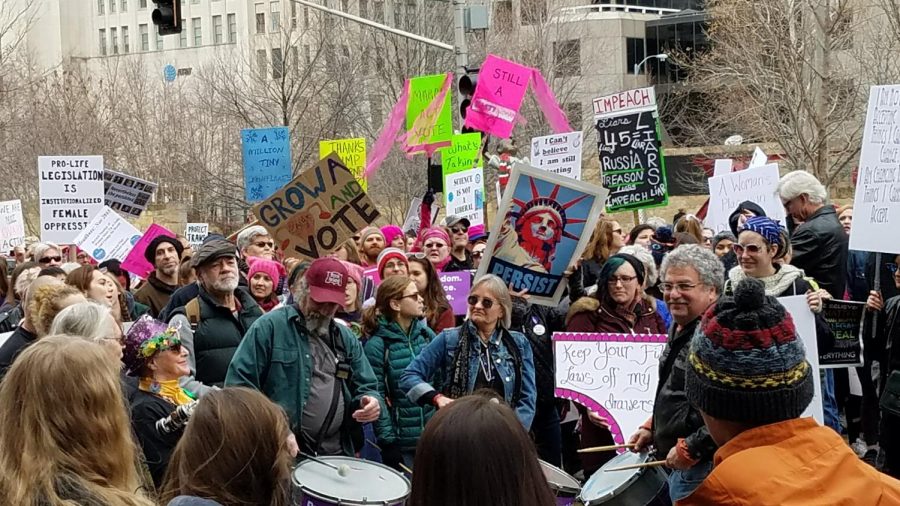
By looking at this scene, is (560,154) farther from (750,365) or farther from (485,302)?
→ (750,365)

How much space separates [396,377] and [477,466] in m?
4.87

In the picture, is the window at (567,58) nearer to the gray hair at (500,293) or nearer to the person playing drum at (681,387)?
the gray hair at (500,293)

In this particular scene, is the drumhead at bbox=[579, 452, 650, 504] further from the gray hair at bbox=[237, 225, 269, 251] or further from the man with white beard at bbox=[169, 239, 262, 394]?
the gray hair at bbox=[237, 225, 269, 251]

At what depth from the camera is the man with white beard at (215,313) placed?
7.52m

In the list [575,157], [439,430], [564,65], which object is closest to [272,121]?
[564,65]

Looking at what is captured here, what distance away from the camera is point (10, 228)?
19094mm

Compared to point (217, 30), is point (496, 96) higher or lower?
lower

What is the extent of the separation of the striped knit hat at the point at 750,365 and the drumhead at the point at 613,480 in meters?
2.21

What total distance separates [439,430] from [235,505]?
2.92 ft

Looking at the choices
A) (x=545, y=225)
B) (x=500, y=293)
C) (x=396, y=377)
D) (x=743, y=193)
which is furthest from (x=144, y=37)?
(x=500, y=293)

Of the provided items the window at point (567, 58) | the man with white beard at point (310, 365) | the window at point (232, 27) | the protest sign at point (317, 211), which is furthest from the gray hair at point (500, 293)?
the window at point (232, 27)

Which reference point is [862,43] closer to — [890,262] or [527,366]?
[890,262]

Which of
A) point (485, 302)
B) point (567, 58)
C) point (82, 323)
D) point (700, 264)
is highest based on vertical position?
point (567, 58)

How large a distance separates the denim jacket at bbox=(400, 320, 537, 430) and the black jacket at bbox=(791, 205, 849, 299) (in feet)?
10.5
